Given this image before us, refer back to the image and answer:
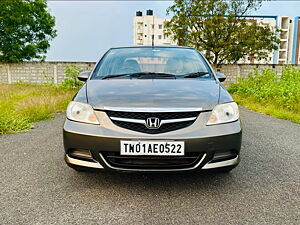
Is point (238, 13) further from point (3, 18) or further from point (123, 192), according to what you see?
point (3, 18)

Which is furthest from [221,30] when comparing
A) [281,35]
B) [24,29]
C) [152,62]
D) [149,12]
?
[149,12]

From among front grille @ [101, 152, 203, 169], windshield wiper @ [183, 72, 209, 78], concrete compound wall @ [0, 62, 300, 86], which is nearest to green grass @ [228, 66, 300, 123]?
windshield wiper @ [183, 72, 209, 78]

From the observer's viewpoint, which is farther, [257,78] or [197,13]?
[197,13]

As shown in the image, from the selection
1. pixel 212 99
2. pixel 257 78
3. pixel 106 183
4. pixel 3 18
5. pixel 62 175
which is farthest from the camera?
pixel 3 18

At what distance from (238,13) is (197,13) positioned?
274 cm

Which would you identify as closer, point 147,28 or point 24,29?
point 24,29

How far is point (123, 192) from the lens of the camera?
2.41 meters

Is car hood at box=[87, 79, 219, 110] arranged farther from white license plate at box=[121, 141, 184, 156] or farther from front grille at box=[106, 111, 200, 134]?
white license plate at box=[121, 141, 184, 156]

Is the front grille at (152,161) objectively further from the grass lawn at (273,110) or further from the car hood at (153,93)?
the grass lawn at (273,110)

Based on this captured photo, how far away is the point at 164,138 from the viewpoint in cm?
210

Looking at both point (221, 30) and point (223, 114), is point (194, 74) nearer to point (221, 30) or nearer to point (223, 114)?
point (223, 114)

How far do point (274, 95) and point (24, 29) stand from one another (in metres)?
24.7

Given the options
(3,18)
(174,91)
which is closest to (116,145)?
(174,91)

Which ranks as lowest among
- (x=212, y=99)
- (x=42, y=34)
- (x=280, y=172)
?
(x=280, y=172)
